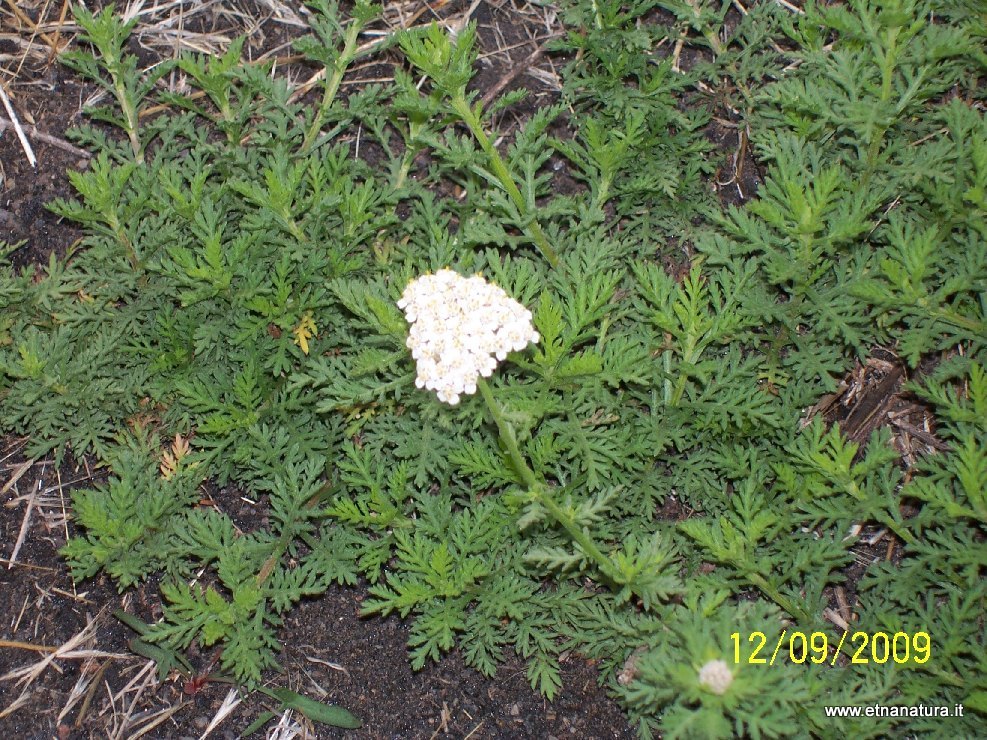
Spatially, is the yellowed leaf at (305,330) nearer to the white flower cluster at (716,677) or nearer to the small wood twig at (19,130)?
the small wood twig at (19,130)

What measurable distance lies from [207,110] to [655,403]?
8.51ft

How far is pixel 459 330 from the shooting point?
2.90 m

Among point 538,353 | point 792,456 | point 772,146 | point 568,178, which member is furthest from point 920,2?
point 538,353

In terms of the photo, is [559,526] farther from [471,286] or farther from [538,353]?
[471,286]

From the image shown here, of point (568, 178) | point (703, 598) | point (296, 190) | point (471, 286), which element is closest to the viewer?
point (471, 286)

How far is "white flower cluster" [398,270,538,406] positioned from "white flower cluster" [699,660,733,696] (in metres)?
1.10

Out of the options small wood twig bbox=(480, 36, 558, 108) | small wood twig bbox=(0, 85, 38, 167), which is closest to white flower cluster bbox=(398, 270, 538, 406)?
small wood twig bbox=(480, 36, 558, 108)

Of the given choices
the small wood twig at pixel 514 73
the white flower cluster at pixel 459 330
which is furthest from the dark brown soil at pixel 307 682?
the small wood twig at pixel 514 73

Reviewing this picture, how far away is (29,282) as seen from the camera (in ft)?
13.2

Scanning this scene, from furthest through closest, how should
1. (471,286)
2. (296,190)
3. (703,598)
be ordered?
1. (296,190)
2. (703,598)
3. (471,286)

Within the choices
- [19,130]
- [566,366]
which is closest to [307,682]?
[566,366]

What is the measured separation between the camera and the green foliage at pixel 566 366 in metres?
3.37

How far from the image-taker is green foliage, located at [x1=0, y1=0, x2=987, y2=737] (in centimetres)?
337

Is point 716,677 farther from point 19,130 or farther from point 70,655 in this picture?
point 19,130
